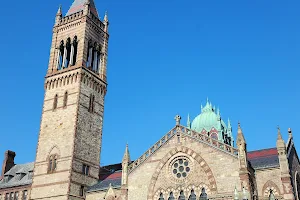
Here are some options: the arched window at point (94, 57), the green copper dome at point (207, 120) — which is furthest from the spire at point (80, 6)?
the green copper dome at point (207, 120)

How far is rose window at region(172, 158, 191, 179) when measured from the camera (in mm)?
39219

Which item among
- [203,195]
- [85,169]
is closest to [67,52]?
[85,169]

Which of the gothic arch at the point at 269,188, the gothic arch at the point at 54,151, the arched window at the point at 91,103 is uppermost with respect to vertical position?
the arched window at the point at 91,103

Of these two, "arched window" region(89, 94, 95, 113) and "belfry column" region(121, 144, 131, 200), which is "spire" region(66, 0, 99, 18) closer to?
"arched window" region(89, 94, 95, 113)

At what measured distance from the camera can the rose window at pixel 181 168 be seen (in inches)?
1544

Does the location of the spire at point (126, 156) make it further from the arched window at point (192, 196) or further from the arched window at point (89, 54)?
the arched window at point (89, 54)

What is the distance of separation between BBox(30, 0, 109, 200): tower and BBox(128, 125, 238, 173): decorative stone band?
8.60 metres

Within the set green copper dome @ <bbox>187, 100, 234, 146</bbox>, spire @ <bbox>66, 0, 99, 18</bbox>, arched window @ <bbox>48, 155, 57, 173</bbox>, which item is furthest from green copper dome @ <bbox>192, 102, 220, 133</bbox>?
arched window @ <bbox>48, 155, 57, 173</bbox>

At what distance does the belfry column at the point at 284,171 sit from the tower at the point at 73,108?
23.3 meters

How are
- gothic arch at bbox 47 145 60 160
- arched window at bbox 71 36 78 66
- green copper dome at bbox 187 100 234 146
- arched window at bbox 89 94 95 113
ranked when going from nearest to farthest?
1. gothic arch at bbox 47 145 60 160
2. arched window at bbox 89 94 95 113
3. arched window at bbox 71 36 78 66
4. green copper dome at bbox 187 100 234 146

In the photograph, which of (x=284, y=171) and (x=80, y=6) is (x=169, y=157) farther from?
(x=80, y=6)

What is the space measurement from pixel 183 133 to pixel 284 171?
10.6 m

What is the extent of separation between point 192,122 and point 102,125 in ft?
100

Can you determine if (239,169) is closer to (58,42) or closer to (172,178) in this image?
(172,178)
